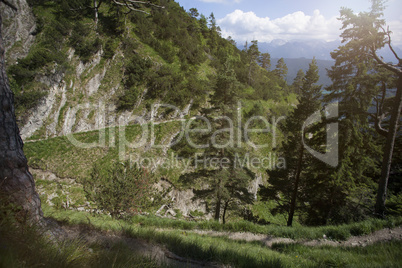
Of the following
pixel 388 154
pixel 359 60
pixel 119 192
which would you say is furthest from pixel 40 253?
pixel 359 60

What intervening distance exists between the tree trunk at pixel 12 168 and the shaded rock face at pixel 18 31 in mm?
25906

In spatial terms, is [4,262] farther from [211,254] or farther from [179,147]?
[179,147]

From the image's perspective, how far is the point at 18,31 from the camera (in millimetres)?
23000

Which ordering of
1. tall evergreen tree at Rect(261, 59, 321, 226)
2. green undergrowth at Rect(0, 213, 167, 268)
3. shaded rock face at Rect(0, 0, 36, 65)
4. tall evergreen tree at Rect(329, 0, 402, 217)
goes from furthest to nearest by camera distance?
shaded rock face at Rect(0, 0, 36, 65), tall evergreen tree at Rect(261, 59, 321, 226), tall evergreen tree at Rect(329, 0, 402, 217), green undergrowth at Rect(0, 213, 167, 268)

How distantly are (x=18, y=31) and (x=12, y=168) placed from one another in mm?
30472

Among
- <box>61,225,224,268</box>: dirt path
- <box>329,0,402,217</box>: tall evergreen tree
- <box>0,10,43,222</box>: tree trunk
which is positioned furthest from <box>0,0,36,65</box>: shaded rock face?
<box>329,0,402,217</box>: tall evergreen tree

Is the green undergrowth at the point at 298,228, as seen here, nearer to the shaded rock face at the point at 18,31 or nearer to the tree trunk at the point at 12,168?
the tree trunk at the point at 12,168

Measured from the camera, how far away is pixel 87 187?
918 centimetres

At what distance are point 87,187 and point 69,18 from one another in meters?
28.2

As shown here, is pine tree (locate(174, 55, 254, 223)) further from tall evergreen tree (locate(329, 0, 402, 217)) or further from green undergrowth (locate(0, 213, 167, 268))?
green undergrowth (locate(0, 213, 167, 268))

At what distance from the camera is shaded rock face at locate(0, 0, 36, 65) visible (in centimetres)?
2158

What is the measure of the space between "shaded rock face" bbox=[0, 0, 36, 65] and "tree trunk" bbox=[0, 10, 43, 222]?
25.9 metres

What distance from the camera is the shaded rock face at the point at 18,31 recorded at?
70.8 feet

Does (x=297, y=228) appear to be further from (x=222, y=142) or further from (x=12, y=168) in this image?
(x=12, y=168)
